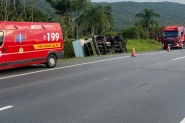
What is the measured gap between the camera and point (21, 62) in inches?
416

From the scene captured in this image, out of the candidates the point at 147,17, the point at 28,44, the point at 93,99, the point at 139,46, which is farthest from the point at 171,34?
the point at 93,99

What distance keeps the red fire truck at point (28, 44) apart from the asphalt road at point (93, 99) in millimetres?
1312

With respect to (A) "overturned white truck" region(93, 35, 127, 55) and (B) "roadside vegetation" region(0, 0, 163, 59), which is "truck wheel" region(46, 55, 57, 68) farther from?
(A) "overturned white truck" region(93, 35, 127, 55)

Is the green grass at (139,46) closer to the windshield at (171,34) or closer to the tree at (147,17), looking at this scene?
the windshield at (171,34)

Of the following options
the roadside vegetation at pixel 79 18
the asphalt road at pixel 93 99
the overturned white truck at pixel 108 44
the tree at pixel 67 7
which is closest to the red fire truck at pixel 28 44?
the asphalt road at pixel 93 99

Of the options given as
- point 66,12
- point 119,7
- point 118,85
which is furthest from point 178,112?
point 119,7

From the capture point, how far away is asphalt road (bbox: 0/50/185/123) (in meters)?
4.87

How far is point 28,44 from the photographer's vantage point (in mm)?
10820

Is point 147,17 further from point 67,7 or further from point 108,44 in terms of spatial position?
point 108,44

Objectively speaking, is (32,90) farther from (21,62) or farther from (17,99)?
(21,62)

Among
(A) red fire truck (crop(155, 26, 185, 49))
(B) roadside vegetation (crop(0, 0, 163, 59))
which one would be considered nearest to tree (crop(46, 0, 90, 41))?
(B) roadside vegetation (crop(0, 0, 163, 59))

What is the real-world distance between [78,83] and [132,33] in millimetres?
36276

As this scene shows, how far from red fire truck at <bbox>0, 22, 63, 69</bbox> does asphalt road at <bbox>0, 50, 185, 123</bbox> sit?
1.31 meters

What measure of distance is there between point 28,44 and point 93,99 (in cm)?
592
